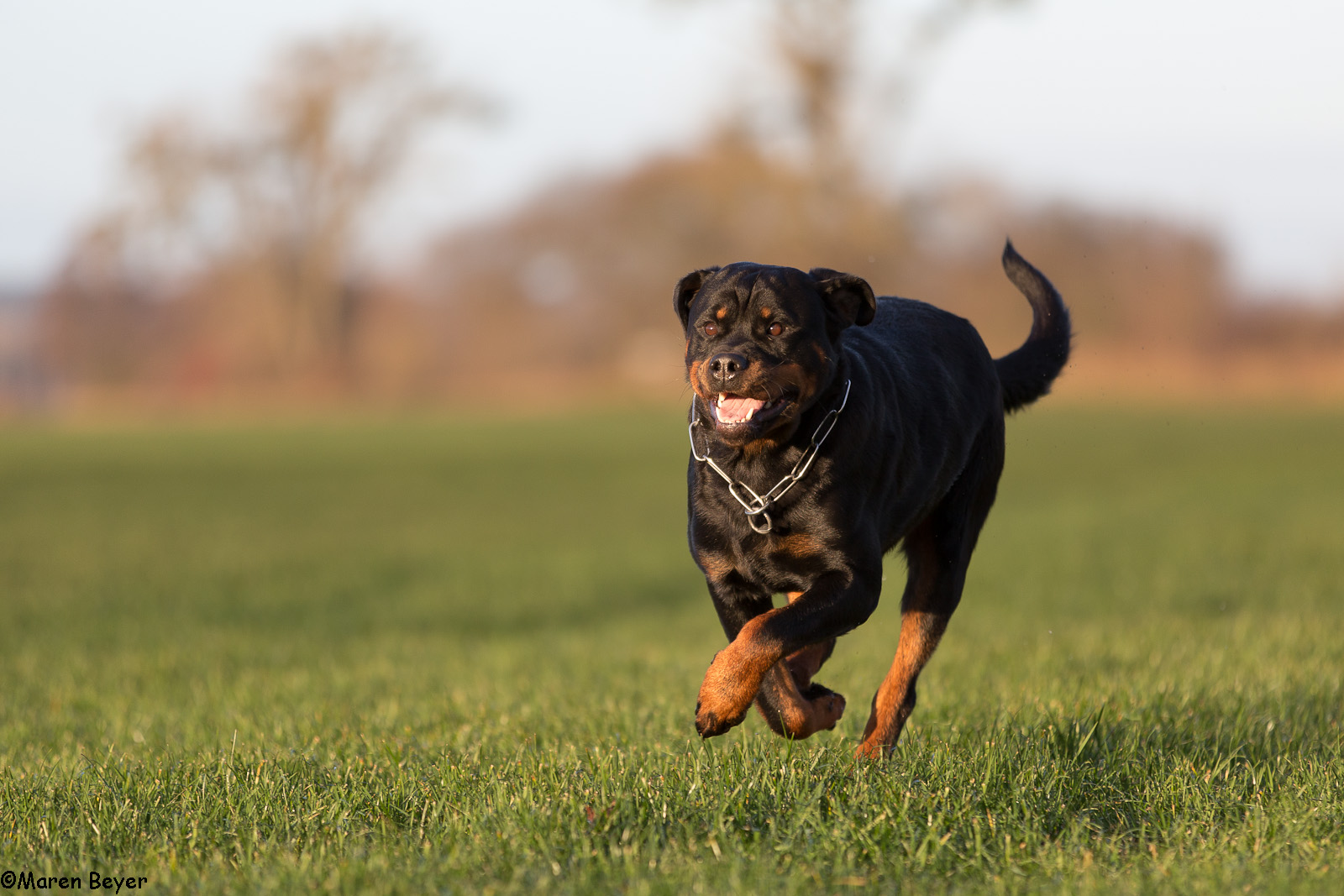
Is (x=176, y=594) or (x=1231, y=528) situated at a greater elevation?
(x=1231, y=528)

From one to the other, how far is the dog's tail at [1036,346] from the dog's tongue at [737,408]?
1.63m

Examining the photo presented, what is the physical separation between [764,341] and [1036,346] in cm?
174

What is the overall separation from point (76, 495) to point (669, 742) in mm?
21446

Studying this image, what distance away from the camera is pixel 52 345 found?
61.5 metres

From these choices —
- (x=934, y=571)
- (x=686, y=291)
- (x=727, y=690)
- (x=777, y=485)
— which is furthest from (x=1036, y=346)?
(x=727, y=690)

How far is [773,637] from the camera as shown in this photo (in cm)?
369

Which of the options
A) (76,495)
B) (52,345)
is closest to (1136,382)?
(76,495)

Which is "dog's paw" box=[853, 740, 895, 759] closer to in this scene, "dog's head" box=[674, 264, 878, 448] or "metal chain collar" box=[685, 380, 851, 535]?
"metal chain collar" box=[685, 380, 851, 535]

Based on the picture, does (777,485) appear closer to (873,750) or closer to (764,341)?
(764,341)

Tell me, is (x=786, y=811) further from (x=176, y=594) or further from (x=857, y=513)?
(x=176, y=594)

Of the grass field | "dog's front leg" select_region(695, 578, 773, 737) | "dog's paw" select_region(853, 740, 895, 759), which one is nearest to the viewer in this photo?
the grass field

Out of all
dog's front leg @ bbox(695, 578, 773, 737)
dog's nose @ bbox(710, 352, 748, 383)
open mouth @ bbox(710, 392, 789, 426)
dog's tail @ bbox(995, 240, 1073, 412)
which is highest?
dog's tail @ bbox(995, 240, 1073, 412)

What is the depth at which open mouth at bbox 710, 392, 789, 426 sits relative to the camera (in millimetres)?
3766

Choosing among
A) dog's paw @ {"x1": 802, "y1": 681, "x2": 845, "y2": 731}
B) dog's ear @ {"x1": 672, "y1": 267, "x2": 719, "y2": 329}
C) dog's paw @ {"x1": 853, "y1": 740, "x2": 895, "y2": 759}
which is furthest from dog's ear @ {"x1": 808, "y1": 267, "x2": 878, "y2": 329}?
dog's paw @ {"x1": 853, "y1": 740, "x2": 895, "y2": 759}
